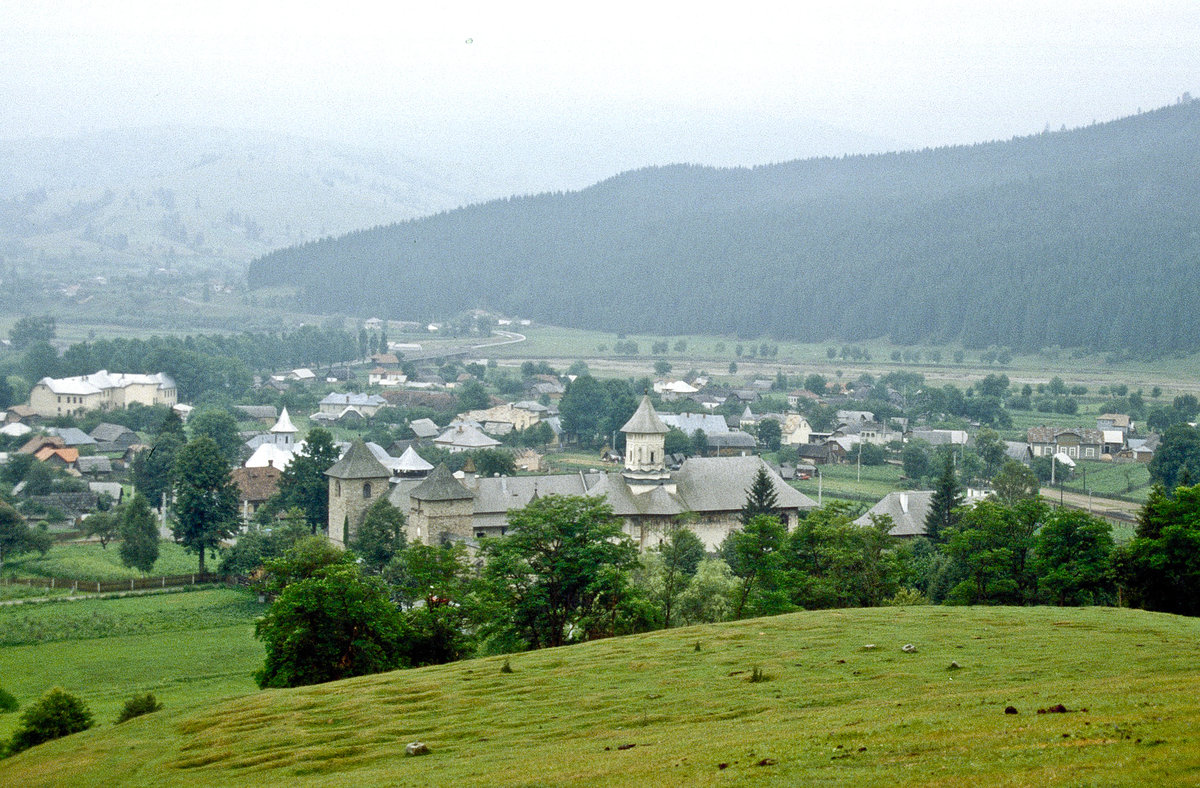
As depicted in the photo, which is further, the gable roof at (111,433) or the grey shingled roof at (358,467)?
the gable roof at (111,433)

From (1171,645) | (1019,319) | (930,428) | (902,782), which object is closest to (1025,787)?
(902,782)

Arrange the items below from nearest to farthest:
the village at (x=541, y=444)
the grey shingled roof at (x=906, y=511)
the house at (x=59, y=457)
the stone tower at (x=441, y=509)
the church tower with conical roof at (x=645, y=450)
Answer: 1. the stone tower at (x=441, y=509)
2. the grey shingled roof at (x=906, y=511)
3. the church tower with conical roof at (x=645, y=450)
4. the village at (x=541, y=444)
5. the house at (x=59, y=457)

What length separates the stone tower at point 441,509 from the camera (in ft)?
180

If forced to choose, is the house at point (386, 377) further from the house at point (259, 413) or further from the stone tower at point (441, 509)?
the stone tower at point (441, 509)

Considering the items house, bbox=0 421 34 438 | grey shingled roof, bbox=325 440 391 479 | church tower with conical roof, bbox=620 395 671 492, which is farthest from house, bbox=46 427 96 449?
church tower with conical roof, bbox=620 395 671 492

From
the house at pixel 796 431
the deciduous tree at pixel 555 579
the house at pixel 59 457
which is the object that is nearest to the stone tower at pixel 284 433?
the house at pixel 59 457

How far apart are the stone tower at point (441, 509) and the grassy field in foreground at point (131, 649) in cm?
828

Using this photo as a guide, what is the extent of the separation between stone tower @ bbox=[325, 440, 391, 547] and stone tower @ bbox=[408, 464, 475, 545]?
4.46 m

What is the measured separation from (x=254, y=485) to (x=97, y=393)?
4621cm

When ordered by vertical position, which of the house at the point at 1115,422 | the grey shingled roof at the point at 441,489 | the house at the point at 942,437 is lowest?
the house at the point at 942,437

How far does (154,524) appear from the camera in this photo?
184 feet

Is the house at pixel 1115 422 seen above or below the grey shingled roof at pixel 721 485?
below

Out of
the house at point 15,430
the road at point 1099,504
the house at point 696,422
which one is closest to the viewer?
the road at point 1099,504

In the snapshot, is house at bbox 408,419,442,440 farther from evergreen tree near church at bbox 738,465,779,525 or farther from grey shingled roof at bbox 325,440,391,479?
evergreen tree near church at bbox 738,465,779,525
